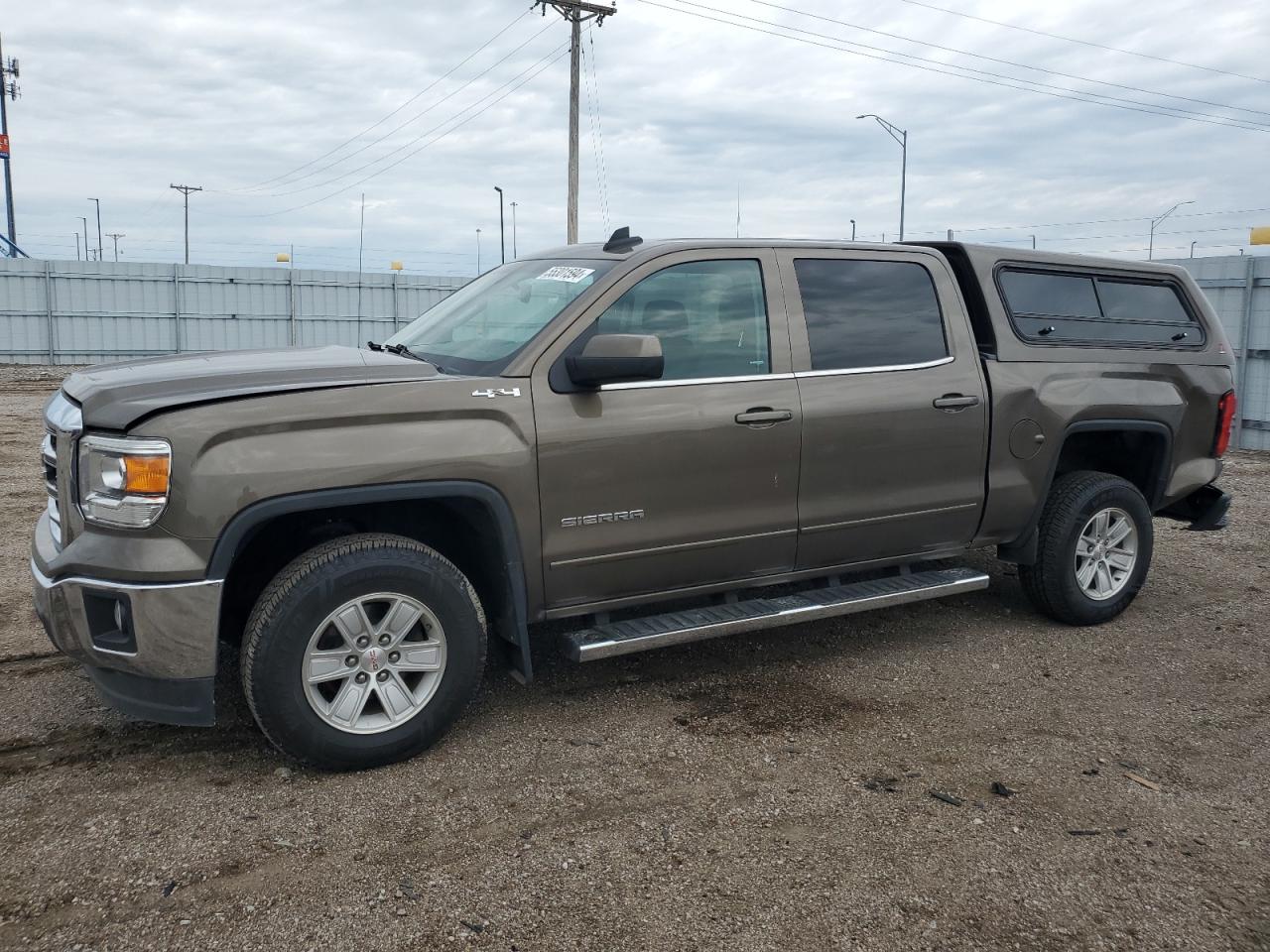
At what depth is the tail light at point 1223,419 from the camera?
5.80 m

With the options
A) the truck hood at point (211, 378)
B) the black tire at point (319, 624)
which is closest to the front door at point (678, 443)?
the black tire at point (319, 624)

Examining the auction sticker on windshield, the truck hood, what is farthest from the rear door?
the truck hood

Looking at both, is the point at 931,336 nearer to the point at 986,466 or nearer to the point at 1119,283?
the point at 986,466

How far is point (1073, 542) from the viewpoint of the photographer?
539cm

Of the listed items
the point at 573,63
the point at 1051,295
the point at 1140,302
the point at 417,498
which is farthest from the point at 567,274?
the point at 573,63

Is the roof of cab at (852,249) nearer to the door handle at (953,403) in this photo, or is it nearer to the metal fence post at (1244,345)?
the door handle at (953,403)

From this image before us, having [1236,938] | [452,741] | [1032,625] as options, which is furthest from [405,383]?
[1032,625]

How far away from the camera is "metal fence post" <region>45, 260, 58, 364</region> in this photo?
24.1 metres

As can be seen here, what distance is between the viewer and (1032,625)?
565 centimetres

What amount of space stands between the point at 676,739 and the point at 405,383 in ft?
5.63

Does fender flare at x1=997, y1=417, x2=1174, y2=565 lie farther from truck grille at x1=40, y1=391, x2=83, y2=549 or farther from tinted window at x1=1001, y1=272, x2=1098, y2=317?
truck grille at x1=40, y1=391, x2=83, y2=549

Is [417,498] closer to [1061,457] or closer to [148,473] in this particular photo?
[148,473]

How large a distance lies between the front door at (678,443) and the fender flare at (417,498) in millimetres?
150

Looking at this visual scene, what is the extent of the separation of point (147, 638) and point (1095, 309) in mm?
4899
